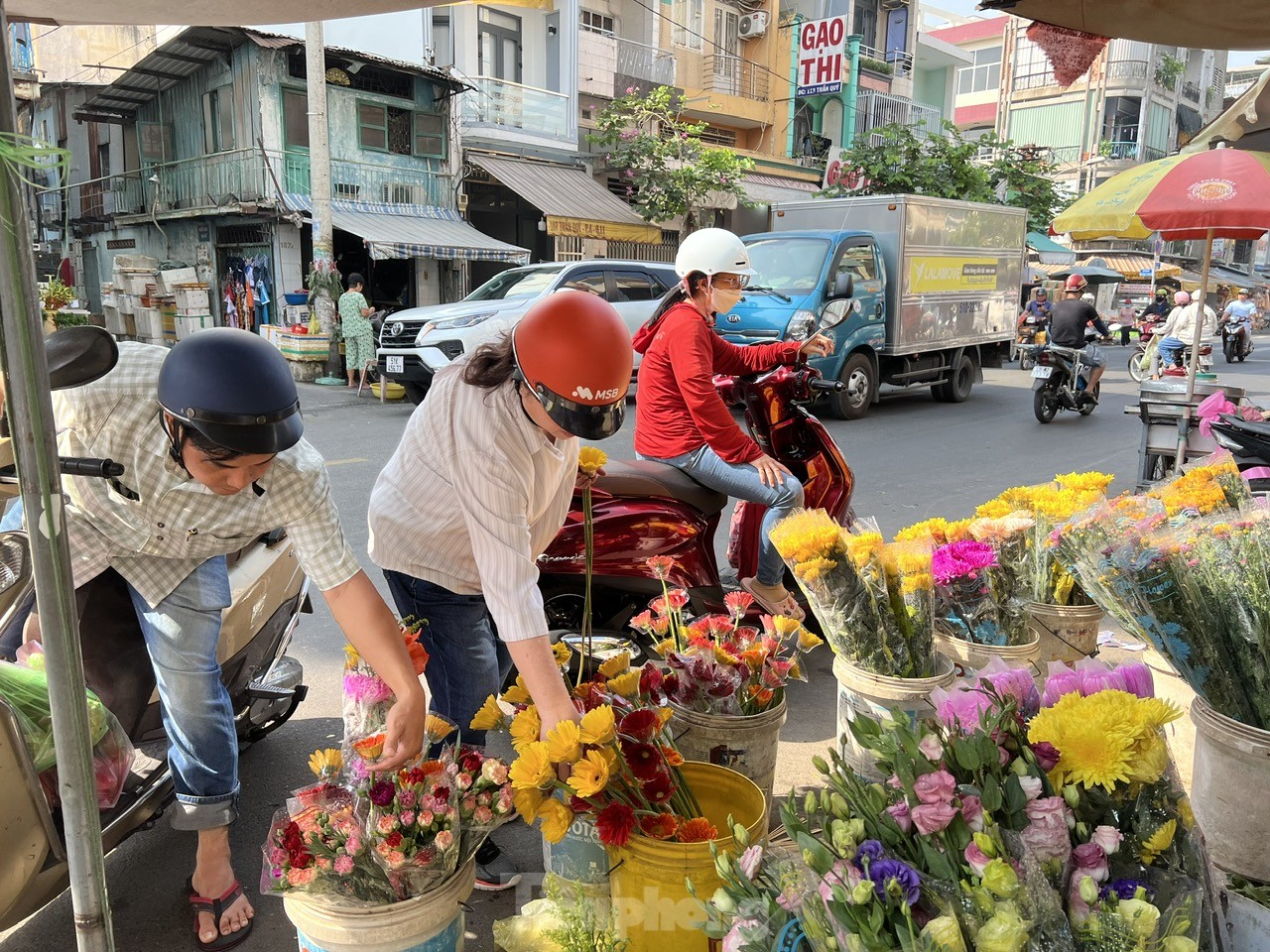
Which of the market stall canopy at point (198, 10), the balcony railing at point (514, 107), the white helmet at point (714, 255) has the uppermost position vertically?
the balcony railing at point (514, 107)

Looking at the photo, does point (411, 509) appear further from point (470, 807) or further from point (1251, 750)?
point (1251, 750)

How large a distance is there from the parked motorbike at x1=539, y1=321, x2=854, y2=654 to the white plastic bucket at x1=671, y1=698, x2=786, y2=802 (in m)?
1.06

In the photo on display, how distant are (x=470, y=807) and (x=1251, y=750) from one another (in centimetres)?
153

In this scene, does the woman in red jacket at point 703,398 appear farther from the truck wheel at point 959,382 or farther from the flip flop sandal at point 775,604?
the truck wheel at point 959,382

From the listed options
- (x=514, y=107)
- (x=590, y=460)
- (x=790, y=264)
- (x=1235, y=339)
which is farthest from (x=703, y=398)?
(x=1235, y=339)

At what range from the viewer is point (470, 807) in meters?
1.84

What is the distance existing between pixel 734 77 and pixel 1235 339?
1356 cm

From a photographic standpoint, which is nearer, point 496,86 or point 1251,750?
point 1251,750

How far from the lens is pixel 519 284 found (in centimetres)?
1149

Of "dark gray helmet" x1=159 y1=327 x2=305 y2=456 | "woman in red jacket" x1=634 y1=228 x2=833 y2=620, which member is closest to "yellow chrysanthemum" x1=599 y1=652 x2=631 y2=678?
"dark gray helmet" x1=159 y1=327 x2=305 y2=456

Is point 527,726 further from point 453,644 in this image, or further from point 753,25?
point 753,25

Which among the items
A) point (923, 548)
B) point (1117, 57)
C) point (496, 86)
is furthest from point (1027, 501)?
point (1117, 57)

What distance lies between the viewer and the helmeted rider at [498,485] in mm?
1873

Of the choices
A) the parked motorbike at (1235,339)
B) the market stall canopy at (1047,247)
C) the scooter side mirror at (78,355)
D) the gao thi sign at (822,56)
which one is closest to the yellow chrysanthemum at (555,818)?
the scooter side mirror at (78,355)
